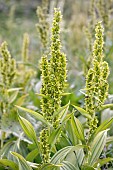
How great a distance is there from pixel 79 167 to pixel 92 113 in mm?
371

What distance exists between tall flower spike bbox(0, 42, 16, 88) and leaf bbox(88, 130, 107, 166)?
3.50ft

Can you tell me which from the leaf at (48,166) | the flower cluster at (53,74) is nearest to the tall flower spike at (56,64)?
the flower cluster at (53,74)

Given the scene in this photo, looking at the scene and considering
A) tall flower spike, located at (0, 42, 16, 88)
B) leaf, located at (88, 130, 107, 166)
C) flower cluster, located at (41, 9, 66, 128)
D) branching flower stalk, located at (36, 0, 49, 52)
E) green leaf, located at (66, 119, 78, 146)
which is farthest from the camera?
branching flower stalk, located at (36, 0, 49, 52)

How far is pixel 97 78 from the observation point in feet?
6.84

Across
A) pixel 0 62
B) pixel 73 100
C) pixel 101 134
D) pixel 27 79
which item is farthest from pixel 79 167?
pixel 27 79

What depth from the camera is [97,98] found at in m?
A: 2.11

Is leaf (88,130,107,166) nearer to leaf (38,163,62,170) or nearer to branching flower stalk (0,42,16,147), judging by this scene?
leaf (38,163,62,170)

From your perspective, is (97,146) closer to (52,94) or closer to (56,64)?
(52,94)

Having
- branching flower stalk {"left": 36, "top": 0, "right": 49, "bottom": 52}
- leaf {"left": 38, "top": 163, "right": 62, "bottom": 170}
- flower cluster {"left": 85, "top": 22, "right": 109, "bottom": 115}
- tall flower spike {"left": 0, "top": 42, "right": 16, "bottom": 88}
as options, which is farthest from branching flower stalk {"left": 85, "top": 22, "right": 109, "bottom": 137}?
branching flower stalk {"left": 36, "top": 0, "right": 49, "bottom": 52}

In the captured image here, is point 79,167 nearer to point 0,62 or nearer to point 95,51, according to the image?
point 95,51

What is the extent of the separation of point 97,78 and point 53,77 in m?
0.24

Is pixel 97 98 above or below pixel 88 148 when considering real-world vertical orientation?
above

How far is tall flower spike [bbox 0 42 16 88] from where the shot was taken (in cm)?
291

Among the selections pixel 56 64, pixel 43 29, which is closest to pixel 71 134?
pixel 56 64
